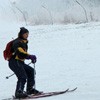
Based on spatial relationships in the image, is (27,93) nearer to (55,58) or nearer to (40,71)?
(40,71)

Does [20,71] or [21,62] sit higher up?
[21,62]

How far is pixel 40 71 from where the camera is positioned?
1509 centimetres

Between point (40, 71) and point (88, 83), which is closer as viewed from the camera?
point (88, 83)

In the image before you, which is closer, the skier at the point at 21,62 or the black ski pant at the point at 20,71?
the skier at the point at 21,62

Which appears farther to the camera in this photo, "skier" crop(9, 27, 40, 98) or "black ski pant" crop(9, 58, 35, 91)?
"black ski pant" crop(9, 58, 35, 91)

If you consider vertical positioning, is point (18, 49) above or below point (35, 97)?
above

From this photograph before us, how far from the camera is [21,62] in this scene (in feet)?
31.4

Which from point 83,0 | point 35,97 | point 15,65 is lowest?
point 35,97

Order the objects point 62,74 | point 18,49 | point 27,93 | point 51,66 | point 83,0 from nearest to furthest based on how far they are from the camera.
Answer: point 18,49 → point 27,93 → point 62,74 → point 51,66 → point 83,0

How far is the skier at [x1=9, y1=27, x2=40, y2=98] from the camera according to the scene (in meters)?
9.23

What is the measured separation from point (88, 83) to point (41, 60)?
794cm

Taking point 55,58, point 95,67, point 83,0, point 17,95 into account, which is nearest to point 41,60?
point 55,58

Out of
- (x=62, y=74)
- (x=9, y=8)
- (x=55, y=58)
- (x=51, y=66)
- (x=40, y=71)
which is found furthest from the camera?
(x=9, y=8)

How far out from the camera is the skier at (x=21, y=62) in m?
9.23
